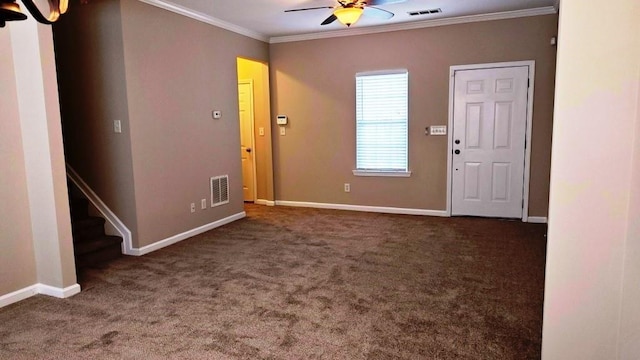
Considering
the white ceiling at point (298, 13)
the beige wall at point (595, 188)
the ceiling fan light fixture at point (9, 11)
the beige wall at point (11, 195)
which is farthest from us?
the white ceiling at point (298, 13)

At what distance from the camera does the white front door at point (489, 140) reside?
5371mm

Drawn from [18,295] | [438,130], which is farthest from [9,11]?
[438,130]

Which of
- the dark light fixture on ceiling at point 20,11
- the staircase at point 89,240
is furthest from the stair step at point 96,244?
the dark light fixture on ceiling at point 20,11

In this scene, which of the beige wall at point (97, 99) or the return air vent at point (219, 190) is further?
the return air vent at point (219, 190)

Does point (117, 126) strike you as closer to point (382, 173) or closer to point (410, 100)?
point (382, 173)

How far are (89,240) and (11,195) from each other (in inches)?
42.9

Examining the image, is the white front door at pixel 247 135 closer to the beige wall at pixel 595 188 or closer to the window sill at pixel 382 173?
the window sill at pixel 382 173

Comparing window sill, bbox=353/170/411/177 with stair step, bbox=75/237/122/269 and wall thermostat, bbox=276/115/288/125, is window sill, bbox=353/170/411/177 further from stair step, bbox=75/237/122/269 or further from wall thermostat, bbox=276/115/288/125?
stair step, bbox=75/237/122/269

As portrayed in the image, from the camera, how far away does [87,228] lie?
4.27 m

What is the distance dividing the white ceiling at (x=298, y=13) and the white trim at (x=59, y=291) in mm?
2896

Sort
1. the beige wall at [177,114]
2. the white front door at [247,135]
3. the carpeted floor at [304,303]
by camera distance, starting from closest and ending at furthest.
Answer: the carpeted floor at [304,303], the beige wall at [177,114], the white front door at [247,135]

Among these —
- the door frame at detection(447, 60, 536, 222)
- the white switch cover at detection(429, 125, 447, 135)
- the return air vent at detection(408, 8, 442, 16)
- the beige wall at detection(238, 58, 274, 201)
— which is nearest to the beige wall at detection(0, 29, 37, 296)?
the beige wall at detection(238, 58, 274, 201)

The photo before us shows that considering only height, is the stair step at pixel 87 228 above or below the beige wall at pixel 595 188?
below

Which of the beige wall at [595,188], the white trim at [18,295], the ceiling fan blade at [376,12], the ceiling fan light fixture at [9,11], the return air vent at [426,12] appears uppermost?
the return air vent at [426,12]
